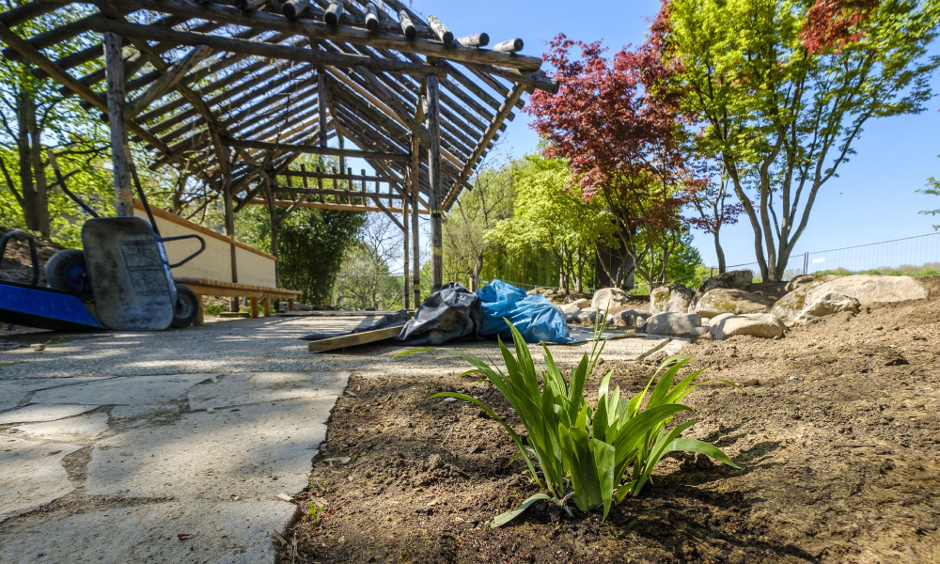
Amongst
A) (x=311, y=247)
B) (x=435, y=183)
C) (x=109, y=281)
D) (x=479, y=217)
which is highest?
(x=479, y=217)

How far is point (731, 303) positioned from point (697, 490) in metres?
5.26

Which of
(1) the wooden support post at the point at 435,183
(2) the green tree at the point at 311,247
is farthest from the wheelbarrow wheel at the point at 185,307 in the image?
(2) the green tree at the point at 311,247

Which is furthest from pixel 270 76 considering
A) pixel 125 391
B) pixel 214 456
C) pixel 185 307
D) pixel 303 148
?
pixel 214 456

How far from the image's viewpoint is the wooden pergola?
412 centimetres

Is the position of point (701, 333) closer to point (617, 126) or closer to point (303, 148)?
point (617, 126)

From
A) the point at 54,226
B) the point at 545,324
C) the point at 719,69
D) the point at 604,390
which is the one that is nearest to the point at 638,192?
the point at 719,69

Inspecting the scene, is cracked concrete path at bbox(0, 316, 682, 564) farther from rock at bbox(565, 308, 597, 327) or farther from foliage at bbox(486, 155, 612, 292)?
foliage at bbox(486, 155, 612, 292)

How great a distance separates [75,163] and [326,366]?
387 inches

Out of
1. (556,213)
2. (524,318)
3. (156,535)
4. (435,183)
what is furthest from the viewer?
(556,213)

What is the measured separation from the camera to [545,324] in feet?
11.7

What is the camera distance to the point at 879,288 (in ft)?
12.6

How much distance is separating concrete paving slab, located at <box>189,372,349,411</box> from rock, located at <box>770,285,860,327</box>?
4.39m

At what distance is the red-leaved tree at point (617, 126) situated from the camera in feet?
20.2

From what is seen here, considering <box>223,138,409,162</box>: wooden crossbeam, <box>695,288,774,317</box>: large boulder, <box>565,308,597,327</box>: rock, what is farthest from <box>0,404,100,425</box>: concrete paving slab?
<box>223,138,409,162</box>: wooden crossbeam
